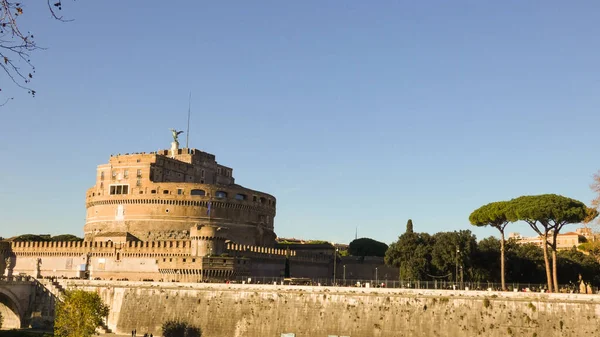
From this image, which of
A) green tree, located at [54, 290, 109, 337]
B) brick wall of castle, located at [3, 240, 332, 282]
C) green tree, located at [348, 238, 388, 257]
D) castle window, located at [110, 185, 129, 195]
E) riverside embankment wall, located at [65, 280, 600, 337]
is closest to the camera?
riverside embankment wall, located at [65, 280, 600, 337]

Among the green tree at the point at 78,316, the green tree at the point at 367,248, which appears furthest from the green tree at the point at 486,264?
the green tree at the point at 78,316

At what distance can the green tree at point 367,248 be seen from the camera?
106694 millimetres

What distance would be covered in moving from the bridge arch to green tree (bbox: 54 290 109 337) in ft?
31.8

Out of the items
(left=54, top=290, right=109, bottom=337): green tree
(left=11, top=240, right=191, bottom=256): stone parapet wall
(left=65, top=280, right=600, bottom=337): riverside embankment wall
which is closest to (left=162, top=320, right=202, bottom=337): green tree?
(left=65, top=280, right=600, bottom=337): riverside embankment wall

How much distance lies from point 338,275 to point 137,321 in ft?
111

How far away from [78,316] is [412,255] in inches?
1404

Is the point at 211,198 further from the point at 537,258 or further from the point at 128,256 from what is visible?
Result: the point at 537,258

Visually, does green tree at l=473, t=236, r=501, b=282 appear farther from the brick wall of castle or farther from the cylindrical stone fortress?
the cylindrical stone fortress

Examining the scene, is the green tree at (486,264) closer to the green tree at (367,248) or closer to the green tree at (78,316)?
the green tree at (367,248)

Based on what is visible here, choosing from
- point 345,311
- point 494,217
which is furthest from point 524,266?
point 345,311

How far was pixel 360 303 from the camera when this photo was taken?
5131 centimetres

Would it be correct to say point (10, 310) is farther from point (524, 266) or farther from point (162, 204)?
point (524, 266)

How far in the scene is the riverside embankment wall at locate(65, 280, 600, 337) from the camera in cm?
4566

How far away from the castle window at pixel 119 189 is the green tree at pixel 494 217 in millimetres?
45646
